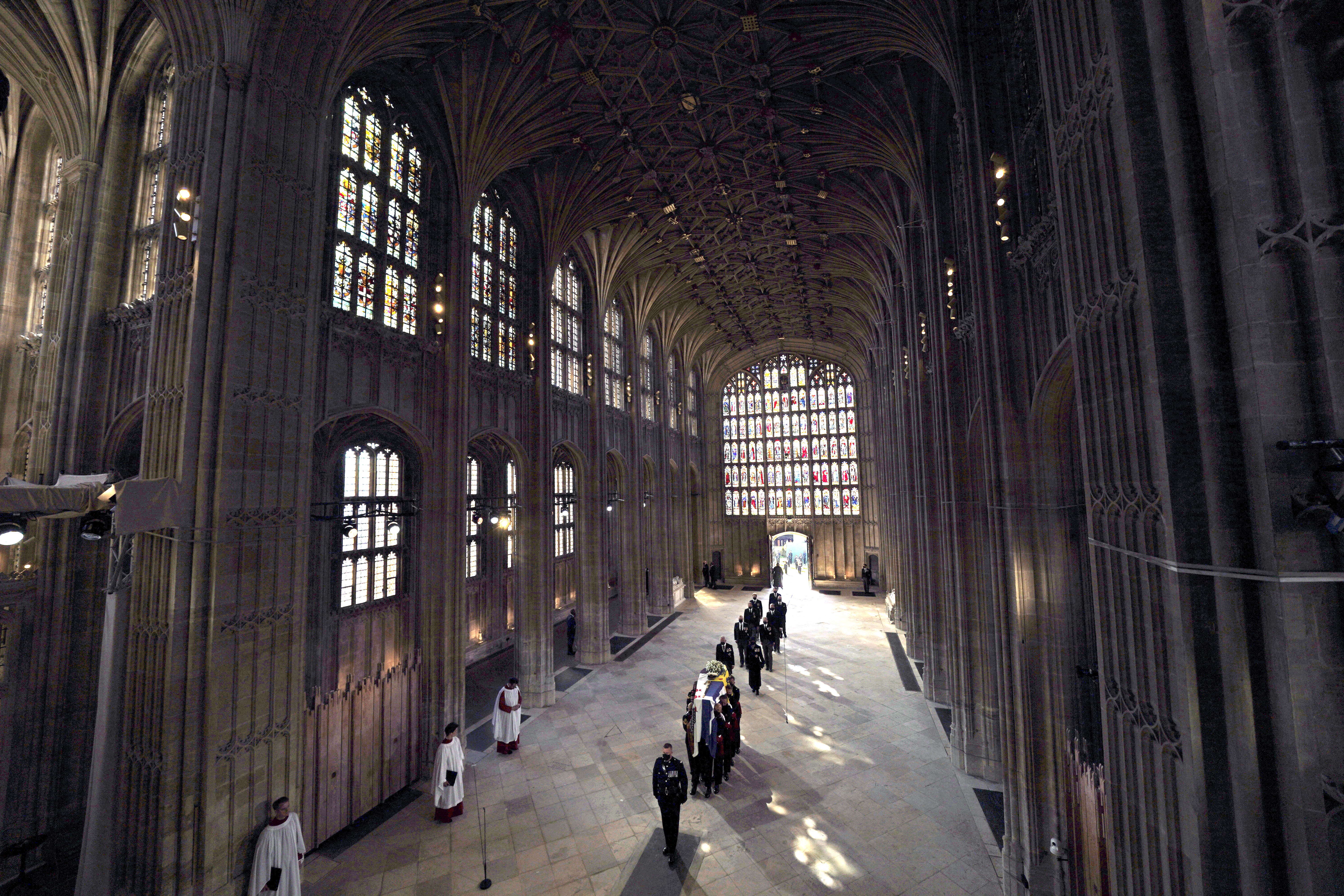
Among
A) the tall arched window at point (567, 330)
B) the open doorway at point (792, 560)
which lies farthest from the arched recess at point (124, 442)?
the open doorway at point (792, 560)

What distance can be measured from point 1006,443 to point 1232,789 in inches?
208

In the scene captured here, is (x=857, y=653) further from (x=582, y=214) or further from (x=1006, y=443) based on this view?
(x=582, y=214)

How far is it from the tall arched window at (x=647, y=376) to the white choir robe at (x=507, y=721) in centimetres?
1526

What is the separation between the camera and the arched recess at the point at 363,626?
9.25 m

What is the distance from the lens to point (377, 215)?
1112 centimetres

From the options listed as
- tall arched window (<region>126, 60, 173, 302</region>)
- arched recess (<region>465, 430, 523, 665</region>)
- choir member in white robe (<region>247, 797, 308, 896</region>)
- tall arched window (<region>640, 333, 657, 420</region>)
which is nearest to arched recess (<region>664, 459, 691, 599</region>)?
tall arched window (<region>640, 333, 657, 420</region>)

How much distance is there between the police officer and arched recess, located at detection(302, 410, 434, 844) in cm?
562

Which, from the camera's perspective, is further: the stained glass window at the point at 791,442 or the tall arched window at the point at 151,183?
the stained glass window at the point at 791,442

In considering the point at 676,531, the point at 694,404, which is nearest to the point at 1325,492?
the point at 676,531

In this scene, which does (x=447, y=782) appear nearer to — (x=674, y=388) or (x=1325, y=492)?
(x=1325, y=492)

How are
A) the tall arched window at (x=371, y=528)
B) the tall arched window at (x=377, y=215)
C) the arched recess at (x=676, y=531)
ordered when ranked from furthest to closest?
the arched recess at (x=676, y=531) → the tall arched window at (x=371, y=528) → the tall arched window at (x=377, y=215)

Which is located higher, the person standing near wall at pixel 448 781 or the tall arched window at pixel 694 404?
the tall arched window at pixel 694 404

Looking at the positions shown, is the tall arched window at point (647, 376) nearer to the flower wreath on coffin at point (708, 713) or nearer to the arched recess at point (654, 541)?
the arched recess at point (654, 541)

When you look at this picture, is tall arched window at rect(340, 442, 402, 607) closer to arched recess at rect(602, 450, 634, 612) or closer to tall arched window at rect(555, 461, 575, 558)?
arched recess at rect(602, 450, 634, 612)
